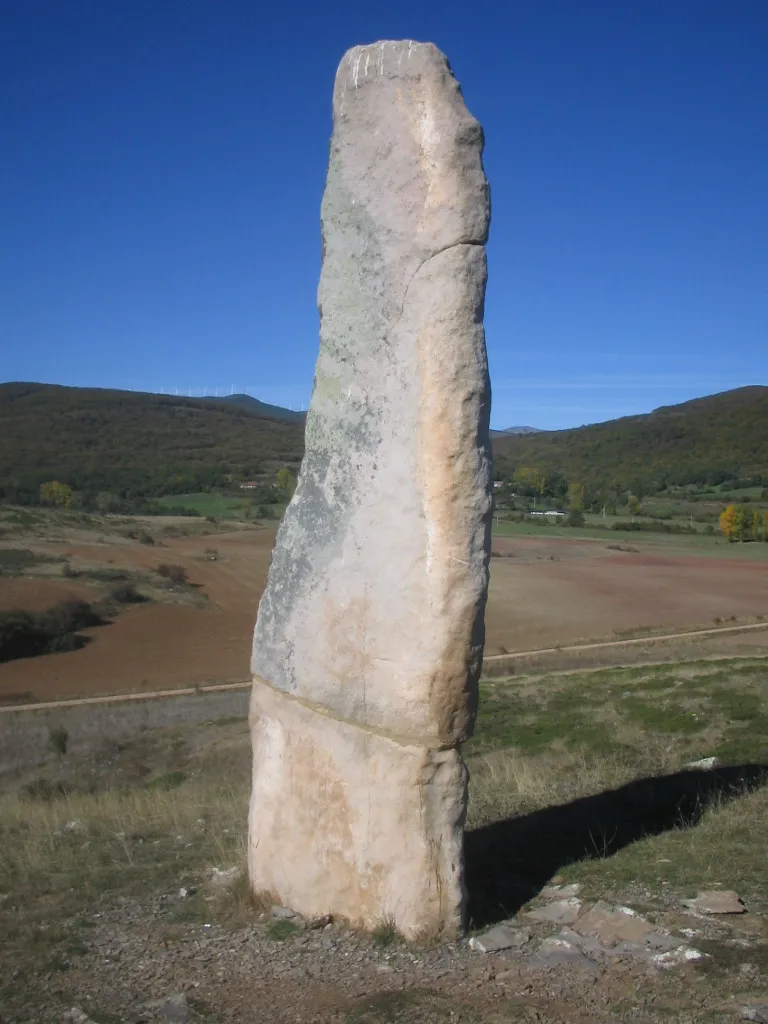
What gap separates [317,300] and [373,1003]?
12.9 ft

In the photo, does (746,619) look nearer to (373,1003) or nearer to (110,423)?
(373,1003)

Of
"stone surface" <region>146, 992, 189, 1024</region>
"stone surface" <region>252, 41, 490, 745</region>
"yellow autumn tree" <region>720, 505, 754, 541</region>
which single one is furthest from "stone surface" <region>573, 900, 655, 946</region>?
"yellow autumn tree" <region>720, 505, 754, 541</region>

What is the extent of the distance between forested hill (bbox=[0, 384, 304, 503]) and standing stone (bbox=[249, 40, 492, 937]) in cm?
6321

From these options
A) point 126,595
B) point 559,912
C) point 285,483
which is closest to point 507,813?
point 559,912

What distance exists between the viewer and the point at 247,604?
35281mm

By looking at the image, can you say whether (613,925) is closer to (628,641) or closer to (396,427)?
(396,427)

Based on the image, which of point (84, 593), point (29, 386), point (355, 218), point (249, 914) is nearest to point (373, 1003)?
point (249, 914)

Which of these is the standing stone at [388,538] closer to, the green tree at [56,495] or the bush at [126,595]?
the bush at [126,595]

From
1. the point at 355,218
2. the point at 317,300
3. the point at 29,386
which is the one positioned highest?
the point at 29,386

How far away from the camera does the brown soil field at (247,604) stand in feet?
81.4

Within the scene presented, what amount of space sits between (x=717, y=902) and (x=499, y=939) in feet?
4.21

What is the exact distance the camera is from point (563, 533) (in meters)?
66.3

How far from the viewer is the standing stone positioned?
5.49 m

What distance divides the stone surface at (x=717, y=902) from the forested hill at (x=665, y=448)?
90.8m
